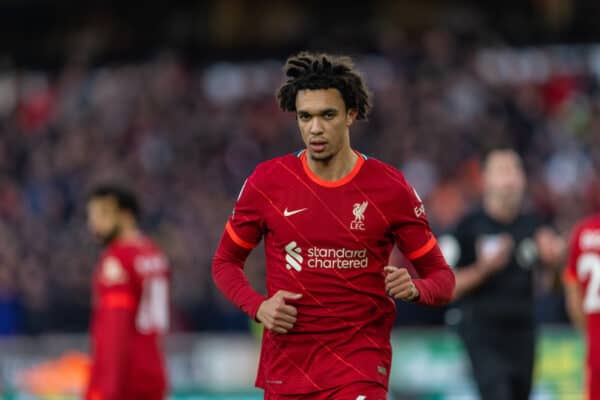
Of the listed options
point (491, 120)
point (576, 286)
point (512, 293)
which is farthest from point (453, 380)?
point (491, 120)

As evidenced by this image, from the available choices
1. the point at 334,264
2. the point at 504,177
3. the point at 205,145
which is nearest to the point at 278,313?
the point at 334,264

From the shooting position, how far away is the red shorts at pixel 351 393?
17.3 feet

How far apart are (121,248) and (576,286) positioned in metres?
2.79

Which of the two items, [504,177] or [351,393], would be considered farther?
[504,177]

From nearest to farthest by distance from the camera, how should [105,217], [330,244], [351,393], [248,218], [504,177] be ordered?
1. [351,393]
2. [330,244]
3. [248,218]
4. [105,217]
5. [504,177]

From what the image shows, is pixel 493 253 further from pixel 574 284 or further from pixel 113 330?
pixel 113 330

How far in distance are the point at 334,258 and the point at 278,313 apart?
40 cm

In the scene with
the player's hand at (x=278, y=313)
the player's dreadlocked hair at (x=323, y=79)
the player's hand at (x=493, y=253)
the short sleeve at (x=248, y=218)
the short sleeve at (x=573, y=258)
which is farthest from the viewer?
the player's hand at (x=493, y=253)

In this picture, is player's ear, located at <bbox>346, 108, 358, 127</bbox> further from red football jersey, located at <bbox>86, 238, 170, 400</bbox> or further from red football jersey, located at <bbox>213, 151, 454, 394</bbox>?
red football jersey, located at <bbox>86, 238, 170, 400</bbox>

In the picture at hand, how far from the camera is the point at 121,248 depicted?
7.82 metres

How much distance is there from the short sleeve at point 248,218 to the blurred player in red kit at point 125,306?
7.29 feet

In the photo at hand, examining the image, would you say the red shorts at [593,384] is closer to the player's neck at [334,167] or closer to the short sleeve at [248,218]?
the player's neck at [334,167]

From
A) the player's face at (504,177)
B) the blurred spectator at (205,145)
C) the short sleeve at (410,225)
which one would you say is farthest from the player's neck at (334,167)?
the blurred spectator at (205,145)

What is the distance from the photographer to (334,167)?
5.45m
